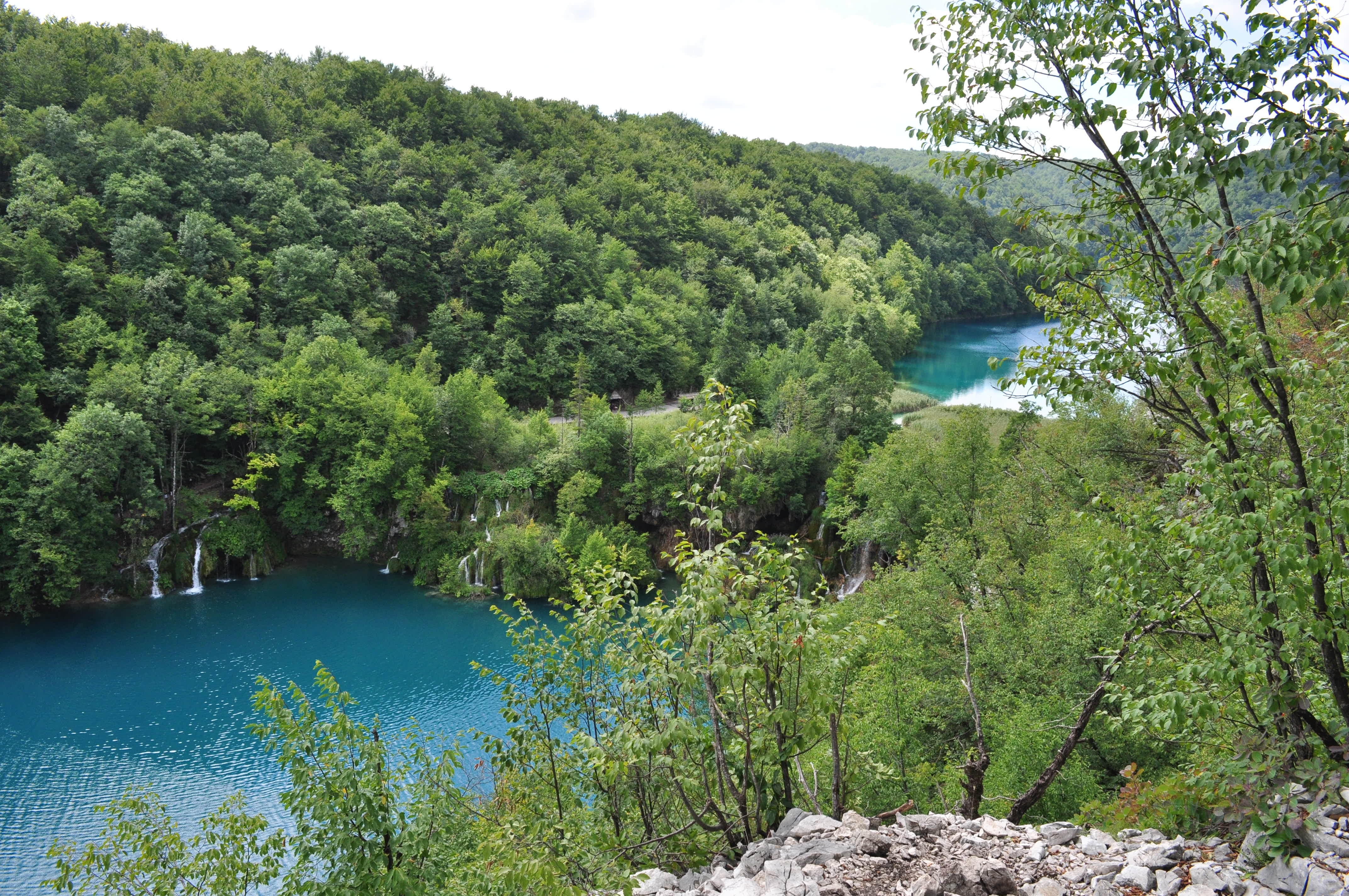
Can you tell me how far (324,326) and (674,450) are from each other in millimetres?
40831

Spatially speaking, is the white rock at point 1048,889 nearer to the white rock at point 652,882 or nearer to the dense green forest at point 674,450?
the dense green forest at point 674,450

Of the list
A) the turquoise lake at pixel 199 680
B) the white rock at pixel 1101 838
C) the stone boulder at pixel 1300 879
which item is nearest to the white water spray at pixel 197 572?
the turquoise lake at pixel 199 680

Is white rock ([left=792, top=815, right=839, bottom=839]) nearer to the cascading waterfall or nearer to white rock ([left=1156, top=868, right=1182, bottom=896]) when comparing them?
white rock ([left=1156, top=868, right=1182, bottom=896])

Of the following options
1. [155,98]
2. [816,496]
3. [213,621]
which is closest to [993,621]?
[816,496]

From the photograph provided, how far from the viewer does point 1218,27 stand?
4.89 metres

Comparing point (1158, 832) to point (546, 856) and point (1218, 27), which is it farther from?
point (1218, 27)

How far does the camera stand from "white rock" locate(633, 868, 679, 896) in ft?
19.9

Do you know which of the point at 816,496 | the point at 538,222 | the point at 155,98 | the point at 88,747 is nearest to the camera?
the point at 88,747

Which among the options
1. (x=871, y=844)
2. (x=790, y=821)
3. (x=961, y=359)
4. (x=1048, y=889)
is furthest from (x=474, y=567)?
(x=961, y=359)

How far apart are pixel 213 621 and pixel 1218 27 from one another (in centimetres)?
3518

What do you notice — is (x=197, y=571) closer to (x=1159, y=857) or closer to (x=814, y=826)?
(x=814, y=826)

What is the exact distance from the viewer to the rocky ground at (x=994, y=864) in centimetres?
470

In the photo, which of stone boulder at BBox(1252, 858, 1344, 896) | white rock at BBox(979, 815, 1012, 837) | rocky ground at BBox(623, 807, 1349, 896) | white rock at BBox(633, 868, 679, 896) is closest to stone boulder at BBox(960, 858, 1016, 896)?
rocky ground at BBox(623, 807, 1349, 896)

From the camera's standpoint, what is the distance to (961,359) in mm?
75312
